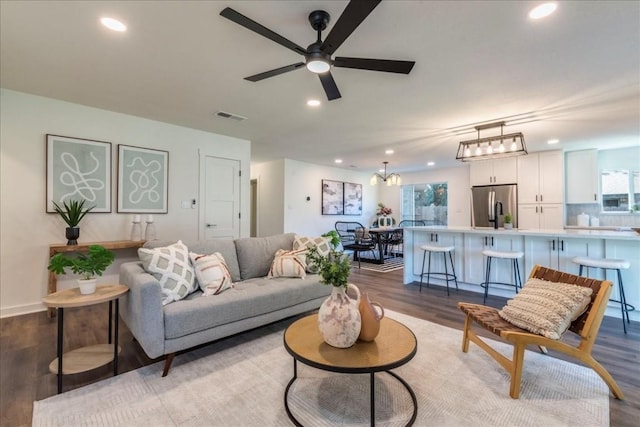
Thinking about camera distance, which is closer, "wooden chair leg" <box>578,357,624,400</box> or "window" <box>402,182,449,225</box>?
"wooden chair leg" <box>578,357,624,400</box>

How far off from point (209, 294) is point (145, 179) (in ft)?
8.37

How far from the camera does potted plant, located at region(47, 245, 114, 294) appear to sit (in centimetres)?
199

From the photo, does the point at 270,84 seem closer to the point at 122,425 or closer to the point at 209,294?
the point at 209,294

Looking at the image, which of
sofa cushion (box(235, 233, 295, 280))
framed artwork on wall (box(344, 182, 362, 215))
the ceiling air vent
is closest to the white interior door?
the ceiling air vent

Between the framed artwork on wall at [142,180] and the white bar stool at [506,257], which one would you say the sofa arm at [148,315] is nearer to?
the framed artwork on wall at [142,180]

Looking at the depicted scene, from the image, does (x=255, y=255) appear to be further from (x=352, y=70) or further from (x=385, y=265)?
(x=385, y=265)

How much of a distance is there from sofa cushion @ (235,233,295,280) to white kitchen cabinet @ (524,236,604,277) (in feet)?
10.7

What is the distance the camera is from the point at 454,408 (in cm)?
170

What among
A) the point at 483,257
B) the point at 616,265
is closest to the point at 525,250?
the point at 483,257

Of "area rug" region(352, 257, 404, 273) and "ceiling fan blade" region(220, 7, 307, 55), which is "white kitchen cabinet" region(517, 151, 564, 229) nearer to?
"area rug" region(352, 257, 404, 273)

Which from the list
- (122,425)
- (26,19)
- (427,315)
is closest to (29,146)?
(26,19)

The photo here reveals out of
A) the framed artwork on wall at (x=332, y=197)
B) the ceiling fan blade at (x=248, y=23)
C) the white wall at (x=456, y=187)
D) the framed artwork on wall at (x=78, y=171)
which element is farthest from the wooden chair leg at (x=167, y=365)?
the white wall at (x=456, y=187)

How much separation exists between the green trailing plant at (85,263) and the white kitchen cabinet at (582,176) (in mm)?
7669

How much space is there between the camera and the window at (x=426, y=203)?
834cm
